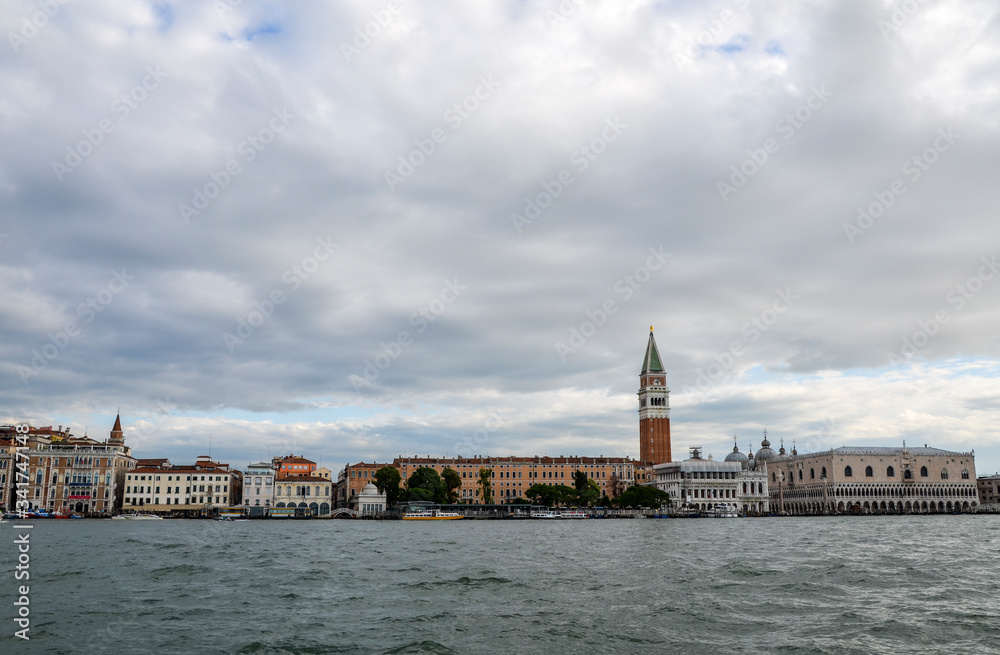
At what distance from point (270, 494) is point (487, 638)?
95323mm

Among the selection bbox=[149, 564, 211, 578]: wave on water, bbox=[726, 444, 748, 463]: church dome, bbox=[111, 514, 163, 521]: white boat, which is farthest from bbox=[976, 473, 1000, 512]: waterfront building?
bbox=[149, 564, 211, 578]: wave on water

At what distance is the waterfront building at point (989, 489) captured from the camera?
A: 474 feet

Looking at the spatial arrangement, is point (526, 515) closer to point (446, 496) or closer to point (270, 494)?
point (446, 496)

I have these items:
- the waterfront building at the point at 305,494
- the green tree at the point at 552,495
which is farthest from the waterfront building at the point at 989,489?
the waterfront building at the point at 305,494

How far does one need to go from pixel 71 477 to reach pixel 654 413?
303 feet

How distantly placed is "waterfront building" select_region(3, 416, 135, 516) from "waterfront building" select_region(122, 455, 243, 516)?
102 inches

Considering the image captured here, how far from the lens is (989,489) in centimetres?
14612

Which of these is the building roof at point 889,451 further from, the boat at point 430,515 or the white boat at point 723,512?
the boat at point 430,515

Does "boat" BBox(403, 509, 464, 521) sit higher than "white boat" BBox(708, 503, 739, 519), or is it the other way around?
"boat" BBox(403, 509, 464, 521)

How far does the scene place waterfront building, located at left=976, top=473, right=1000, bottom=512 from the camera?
144 meters

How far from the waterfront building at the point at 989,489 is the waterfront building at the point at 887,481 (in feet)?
44.8

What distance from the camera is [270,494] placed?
10550 cm

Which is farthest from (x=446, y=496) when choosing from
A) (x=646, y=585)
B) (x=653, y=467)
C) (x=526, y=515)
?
(x=646, y=585)

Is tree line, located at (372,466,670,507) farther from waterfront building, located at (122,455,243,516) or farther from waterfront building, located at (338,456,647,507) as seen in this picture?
waterfront building, located at (122,455,243,516)
